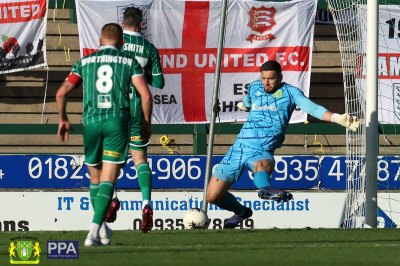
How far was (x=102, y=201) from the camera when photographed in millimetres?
9492

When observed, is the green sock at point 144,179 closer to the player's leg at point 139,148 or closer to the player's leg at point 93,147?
the player's leg at point 139,148

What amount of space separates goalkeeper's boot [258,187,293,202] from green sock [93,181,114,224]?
234 centimetres

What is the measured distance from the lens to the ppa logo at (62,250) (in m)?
8.91

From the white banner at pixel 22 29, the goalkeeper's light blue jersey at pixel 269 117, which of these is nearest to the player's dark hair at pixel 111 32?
the goalkeeper's light blue jersey at pixel 269 117

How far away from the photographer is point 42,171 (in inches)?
623

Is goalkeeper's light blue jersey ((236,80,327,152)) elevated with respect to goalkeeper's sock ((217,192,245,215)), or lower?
elevated

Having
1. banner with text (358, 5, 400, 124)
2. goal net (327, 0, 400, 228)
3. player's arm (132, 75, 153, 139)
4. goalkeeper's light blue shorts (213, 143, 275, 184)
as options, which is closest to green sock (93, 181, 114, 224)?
player's arm (132, 75, 153, 139)

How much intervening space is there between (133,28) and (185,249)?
2927 millimetres

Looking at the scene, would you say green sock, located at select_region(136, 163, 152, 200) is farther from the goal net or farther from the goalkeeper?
the goal net

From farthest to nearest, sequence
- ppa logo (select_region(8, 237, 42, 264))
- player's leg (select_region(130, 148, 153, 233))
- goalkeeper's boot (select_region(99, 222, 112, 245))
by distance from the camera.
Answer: player's leg (select_region(130, 148, 153, 233))
goalkeeper's boot (select_region(99, 222, 112, 245))
ppa logo (select_region(8, 237, 42, 264))

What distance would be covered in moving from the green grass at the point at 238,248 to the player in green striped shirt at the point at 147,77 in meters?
0.57

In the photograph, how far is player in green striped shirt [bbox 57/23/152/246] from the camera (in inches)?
380

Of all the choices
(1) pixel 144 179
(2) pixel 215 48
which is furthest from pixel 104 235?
(2) pixel 215 48

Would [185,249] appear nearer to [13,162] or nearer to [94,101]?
[94,101]
